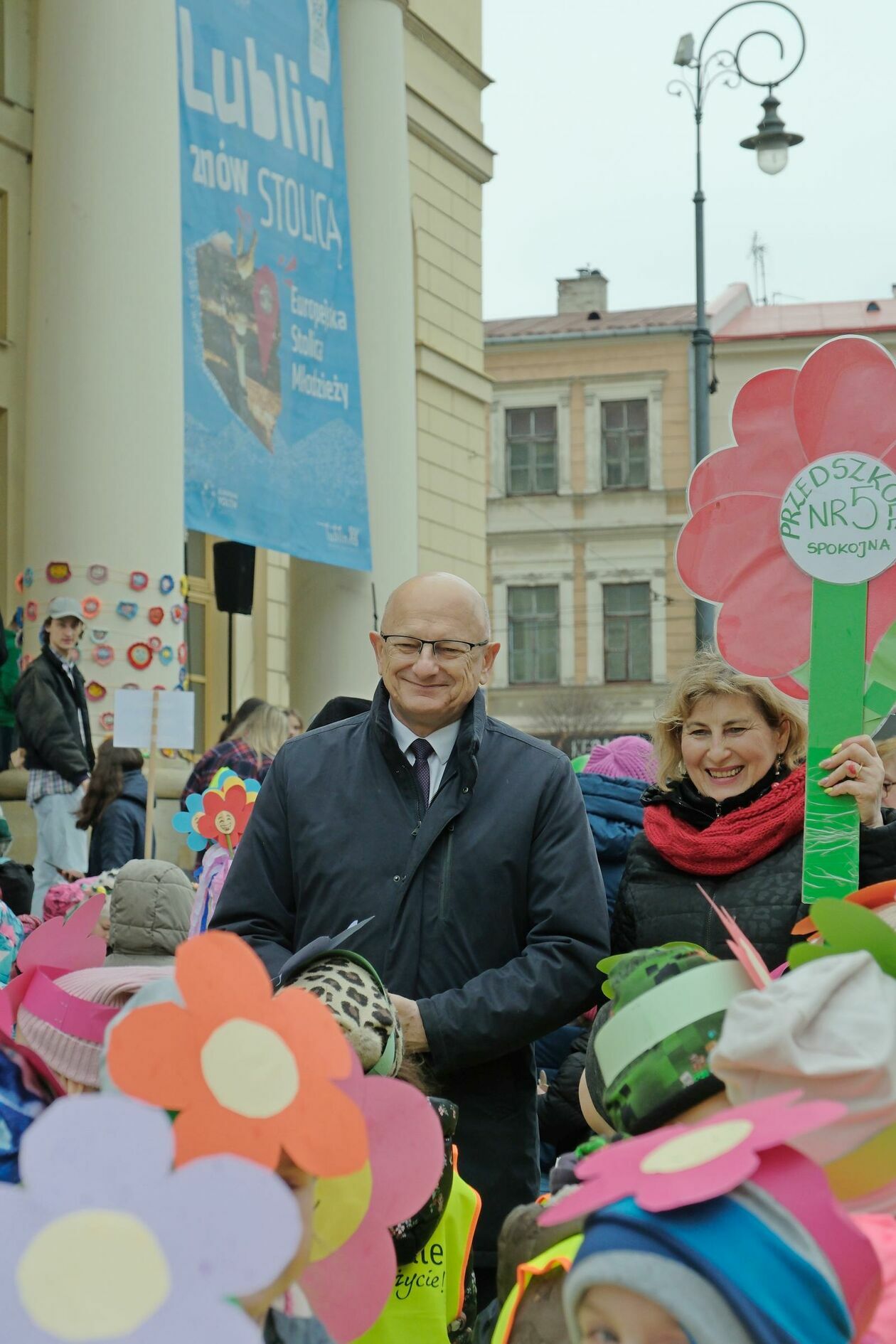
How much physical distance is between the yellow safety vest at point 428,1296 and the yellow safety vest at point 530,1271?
57 cm

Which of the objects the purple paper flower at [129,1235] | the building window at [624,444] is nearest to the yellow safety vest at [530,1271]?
the purple paper flower at [129,1235]

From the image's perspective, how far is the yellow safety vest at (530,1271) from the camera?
6.48ft

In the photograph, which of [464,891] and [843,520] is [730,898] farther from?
[843,520]

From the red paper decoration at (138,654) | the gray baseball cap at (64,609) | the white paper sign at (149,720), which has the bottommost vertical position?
the white paper sign at (149,720)

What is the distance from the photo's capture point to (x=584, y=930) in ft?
10.6

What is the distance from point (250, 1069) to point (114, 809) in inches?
287

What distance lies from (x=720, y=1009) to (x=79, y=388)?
9720 millimetres

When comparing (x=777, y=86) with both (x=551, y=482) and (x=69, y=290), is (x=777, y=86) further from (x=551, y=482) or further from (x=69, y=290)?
(x=551, y=482)

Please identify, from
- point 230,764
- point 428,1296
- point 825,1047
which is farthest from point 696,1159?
point 230,764

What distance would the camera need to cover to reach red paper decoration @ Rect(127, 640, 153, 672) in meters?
10.9

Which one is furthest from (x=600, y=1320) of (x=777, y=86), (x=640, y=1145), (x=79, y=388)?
(x=777, y=86)

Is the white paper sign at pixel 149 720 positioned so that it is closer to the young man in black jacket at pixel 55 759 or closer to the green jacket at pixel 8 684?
the young man in black jacket at pixel 55 759

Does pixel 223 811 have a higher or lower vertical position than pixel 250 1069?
lower

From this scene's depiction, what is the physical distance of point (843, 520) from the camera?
9.80 feet
